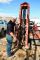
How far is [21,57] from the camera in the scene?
8.07 m

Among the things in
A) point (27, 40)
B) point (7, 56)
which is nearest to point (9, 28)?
Result: point (7, 56)

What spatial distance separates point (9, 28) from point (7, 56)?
3.93 feet

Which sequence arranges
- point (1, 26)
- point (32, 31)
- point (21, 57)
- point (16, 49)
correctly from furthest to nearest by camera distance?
1. point (1, 26)
2. point (32, 31)
3. point (16, 49)
4. point (21, 57)

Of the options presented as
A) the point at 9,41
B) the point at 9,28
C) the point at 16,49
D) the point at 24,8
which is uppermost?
the point at 24,8

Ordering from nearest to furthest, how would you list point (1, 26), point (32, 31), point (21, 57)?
point (21, 57) < point (32, 31) < point (1, 26)

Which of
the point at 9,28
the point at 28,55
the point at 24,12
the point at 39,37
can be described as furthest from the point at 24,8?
the point at 28,55

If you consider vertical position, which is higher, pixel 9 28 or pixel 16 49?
pixel 9 28

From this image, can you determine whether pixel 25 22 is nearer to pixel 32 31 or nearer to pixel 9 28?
pixel 32 31

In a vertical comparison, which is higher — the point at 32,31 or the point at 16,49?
the point at 32,31

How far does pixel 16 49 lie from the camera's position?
9.68m

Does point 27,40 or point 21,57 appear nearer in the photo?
point 21,57

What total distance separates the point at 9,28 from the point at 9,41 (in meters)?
0.56

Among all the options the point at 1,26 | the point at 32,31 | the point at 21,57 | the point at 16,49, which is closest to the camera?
the point at 21,57

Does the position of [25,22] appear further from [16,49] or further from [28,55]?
[28,55]
